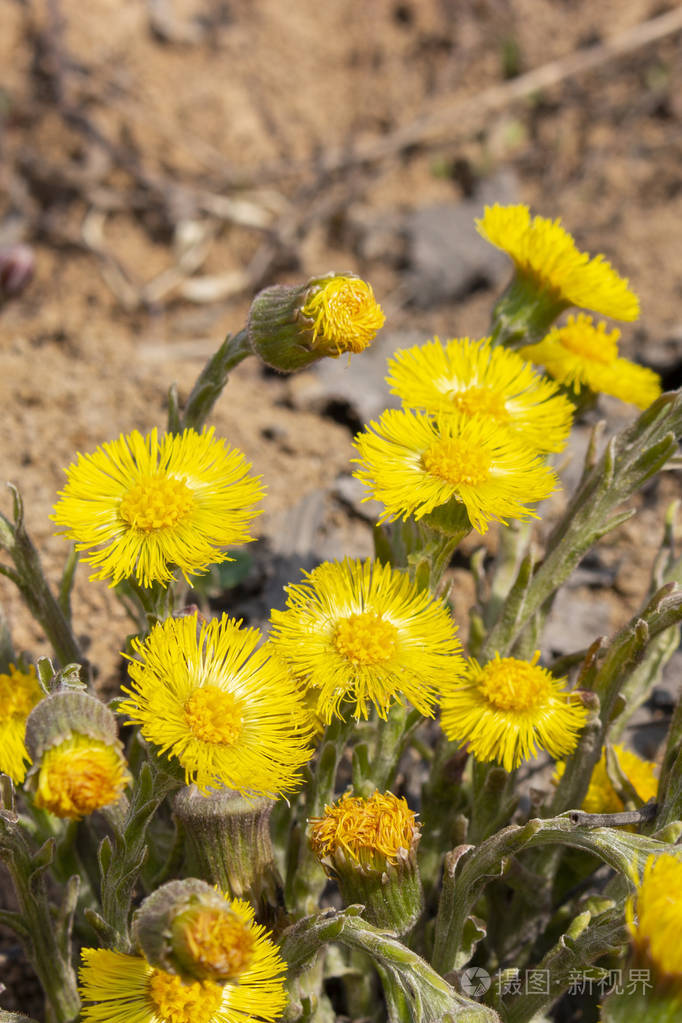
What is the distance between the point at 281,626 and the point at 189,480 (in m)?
0.32

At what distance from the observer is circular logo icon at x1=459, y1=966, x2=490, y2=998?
165 cm

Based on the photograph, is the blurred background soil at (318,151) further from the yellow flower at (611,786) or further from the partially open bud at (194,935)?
the partially open bud at (194,935)

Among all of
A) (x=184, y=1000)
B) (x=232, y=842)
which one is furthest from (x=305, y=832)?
(x=184, y=1000)

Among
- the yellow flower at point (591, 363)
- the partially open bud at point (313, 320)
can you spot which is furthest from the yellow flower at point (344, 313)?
the yellow flower at point (591, 363)

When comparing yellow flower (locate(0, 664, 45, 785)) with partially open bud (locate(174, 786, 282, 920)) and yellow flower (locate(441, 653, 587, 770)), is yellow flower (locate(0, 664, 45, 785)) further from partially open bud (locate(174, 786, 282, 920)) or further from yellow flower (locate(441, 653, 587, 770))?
yellow flower (locate(441, 653, 587, 770))

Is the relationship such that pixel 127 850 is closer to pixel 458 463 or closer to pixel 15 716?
pixel 15 716

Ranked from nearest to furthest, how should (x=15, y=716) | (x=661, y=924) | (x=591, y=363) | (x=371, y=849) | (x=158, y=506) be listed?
(x=661, y=924) < (x=371, y=849) < (x=158, y=506) < (x=15, y=716) < (x=591, y=363)

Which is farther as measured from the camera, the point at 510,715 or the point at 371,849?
the point at 510,715

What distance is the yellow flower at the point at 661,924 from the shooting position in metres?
1.13

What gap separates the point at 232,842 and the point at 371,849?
257 millimetres

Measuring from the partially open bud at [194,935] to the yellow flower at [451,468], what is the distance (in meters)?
0.64

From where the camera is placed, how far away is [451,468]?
162 centimetres

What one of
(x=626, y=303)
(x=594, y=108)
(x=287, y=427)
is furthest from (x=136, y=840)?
(x=594, y=108)

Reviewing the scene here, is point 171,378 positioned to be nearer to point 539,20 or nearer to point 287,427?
point 287,427
